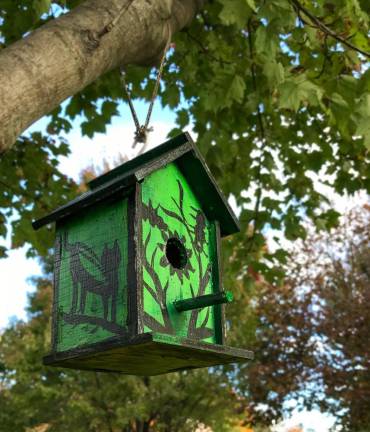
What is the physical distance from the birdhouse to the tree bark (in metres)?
0.46

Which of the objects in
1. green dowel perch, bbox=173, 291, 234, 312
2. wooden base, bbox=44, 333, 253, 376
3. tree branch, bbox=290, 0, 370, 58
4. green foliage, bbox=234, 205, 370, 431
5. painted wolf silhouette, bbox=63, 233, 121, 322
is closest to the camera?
wooden base, bbox=44, 333, 253, 376

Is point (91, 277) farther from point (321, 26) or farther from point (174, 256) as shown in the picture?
point (321, 26)

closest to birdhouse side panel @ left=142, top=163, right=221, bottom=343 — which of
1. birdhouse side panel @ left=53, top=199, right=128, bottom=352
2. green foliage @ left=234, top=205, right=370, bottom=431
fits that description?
birdhouse side panel @ left=53, top=199, right=128, bottom=352

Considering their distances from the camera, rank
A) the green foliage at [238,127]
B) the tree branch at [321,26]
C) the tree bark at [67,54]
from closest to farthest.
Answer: the tree bark at [67,54], the tree branch at [321,26], the green foliage at [238,127]

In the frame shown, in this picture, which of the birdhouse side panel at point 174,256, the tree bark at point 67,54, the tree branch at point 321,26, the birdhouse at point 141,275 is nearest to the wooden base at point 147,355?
the birdhouse at point 141,275

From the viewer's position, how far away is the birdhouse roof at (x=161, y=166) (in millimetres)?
2422

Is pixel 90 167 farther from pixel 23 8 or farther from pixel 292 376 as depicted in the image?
pixel 23 8

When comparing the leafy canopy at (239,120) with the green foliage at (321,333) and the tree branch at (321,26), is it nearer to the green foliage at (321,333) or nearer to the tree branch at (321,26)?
the tree branch at (321,26)

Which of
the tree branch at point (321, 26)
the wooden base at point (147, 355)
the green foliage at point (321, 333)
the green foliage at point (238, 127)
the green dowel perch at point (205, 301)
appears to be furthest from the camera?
the green foliage at point (321, 333)

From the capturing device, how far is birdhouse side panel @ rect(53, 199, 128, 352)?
7.52 ft

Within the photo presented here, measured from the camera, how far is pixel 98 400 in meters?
18.6

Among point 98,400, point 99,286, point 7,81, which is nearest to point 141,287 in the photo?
point 99,286

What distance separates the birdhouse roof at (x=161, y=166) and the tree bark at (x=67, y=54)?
0.41 metres

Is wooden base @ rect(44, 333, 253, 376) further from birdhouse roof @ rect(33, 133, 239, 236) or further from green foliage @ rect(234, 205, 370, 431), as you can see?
green foliage @ rect(234, 205, 370, 431)
